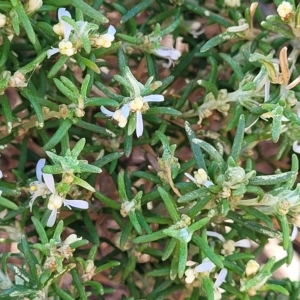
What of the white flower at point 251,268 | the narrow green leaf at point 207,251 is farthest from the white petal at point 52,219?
the white flower at point 251,268

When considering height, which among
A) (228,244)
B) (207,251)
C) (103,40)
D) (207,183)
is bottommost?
(228,244)

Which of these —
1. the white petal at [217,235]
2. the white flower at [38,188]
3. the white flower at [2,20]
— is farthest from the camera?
the white petal at [217,235]

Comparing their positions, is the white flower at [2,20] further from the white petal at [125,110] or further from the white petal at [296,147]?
the white petal at [296,147]

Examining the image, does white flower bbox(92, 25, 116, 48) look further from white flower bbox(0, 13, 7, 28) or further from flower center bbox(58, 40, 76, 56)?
white flower bbox(0, 13, 7, 28)

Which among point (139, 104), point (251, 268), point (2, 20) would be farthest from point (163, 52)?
point (251, 268)

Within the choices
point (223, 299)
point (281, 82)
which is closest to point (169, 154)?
point (281, 82)

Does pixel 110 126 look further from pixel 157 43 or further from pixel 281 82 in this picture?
pixel 281 82

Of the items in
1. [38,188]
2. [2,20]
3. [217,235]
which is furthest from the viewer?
[217,235]

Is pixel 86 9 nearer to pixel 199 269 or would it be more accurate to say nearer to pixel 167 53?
pixel 167 53
